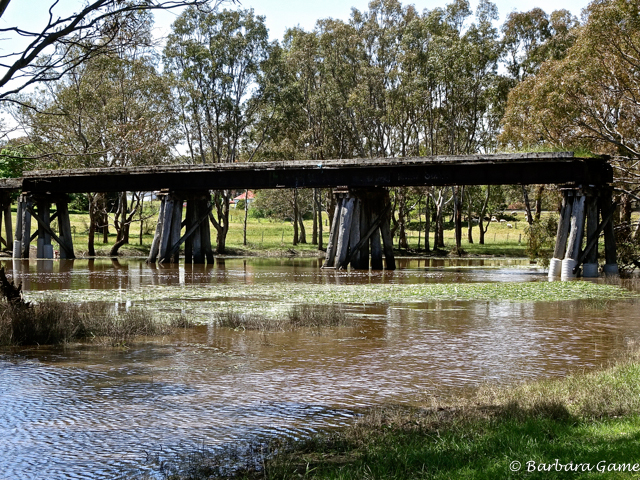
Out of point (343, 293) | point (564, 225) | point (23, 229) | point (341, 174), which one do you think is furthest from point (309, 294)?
point (23, 229)

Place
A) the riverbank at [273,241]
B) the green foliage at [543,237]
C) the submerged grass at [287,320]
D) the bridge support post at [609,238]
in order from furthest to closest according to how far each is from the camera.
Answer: the riverbank at [273,241]
the green foliage at [543,237]
the bridge support post at [609,238]
the submerged grass at [287,320]

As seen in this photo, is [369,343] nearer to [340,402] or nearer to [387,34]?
[340,402]

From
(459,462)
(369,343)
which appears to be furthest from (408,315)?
(459,462)

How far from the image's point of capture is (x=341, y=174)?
107 ft

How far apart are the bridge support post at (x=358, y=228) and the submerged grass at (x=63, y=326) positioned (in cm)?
1892

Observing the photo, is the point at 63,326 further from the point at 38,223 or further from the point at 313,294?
the point at 38,223

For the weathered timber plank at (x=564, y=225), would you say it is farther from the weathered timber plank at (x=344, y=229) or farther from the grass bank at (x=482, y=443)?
the grass bank at (x=482, y=443)

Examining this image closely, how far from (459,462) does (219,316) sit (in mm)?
9272

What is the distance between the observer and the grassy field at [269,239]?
53.5 m

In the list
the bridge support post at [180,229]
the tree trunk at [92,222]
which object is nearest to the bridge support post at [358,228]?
the bridge support post at [180,229]

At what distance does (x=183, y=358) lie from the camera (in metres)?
10.4

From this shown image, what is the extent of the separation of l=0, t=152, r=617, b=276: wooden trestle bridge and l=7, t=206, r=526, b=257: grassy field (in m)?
8.33

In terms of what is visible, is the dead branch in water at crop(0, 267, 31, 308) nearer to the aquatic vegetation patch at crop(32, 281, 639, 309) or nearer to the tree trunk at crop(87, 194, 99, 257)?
the aquatic vegetation patch at crop(32, 281, 639, 309)

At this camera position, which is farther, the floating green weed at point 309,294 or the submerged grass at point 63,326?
the floating green weed at point 309,294
